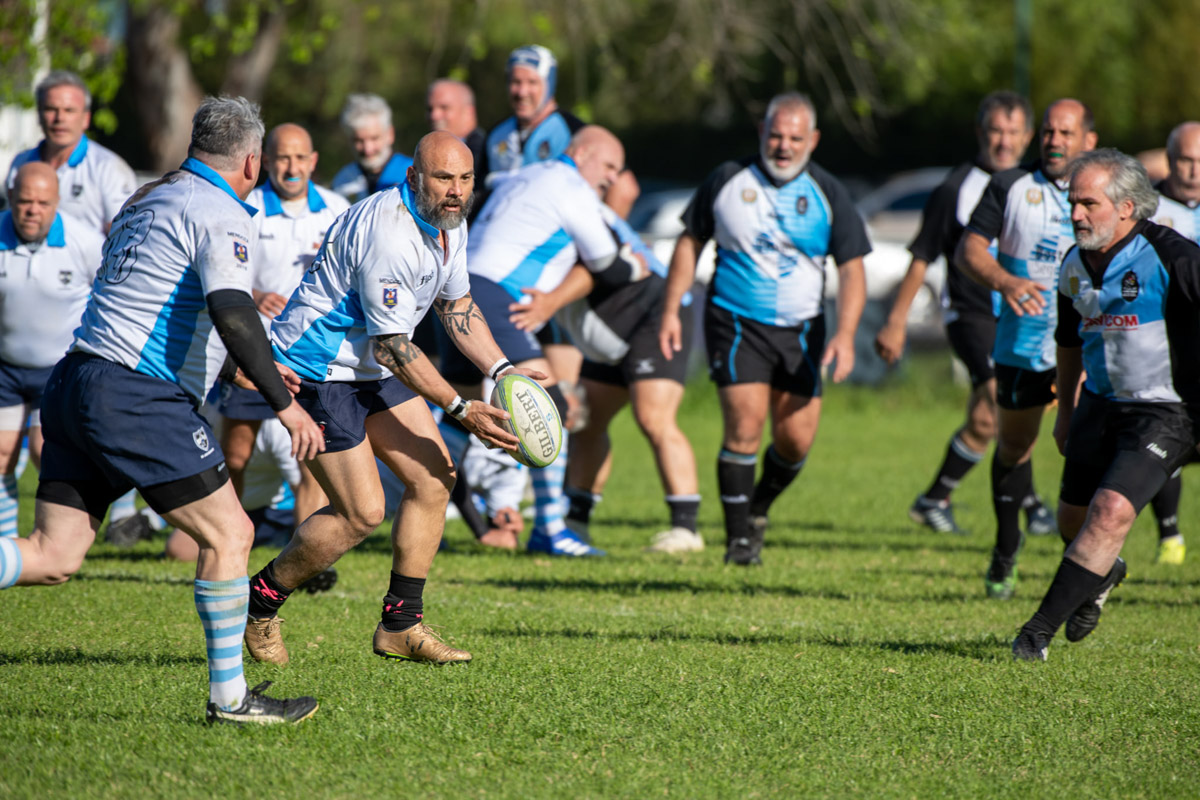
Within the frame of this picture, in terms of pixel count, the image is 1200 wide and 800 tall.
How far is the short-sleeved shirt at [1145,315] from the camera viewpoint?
5.42m

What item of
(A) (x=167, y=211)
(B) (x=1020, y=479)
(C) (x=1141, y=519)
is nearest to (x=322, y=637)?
(A) (x=167, y=211)

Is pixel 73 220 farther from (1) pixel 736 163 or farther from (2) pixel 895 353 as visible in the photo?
(2) pixel 895 353

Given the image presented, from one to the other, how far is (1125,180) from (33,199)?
534 cm

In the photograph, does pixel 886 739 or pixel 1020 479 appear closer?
pixel 886 739

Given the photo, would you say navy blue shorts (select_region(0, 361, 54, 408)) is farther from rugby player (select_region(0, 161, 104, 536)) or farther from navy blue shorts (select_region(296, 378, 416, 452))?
navy blue shorts (select_region(296, 378, 416, 452))

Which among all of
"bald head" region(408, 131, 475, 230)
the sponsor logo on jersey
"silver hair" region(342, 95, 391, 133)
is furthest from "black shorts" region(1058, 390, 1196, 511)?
"silver hair" region(342, 95, 391, 133)

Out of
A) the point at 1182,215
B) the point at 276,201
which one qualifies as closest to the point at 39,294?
the point at 276,201

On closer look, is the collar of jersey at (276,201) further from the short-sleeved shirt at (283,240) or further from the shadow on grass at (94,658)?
the shadow on grass at (94,658)

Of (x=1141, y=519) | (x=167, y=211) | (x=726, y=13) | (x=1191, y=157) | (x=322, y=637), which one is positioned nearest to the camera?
(x=167, y=211)

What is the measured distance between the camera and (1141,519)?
9.84 m

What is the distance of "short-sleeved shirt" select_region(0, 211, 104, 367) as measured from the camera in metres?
6.98

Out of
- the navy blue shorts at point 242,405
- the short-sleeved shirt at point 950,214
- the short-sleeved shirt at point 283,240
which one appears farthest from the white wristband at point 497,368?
the short-sleeved shirt at point 950,214

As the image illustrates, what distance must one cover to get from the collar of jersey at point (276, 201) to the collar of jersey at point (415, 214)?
2.55 m

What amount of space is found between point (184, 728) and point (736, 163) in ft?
15.9
